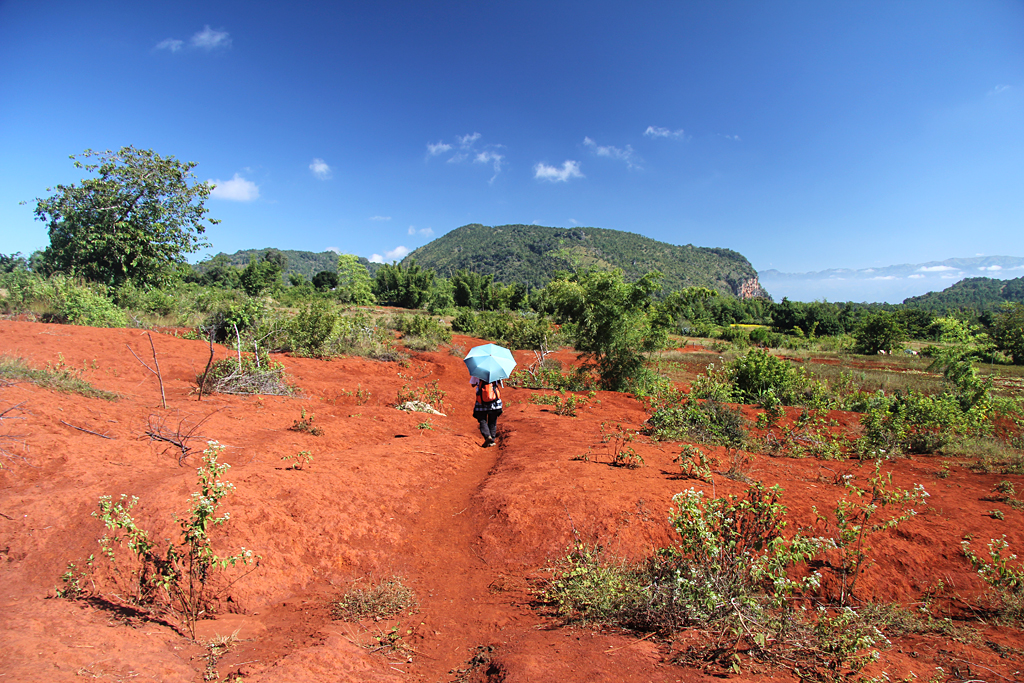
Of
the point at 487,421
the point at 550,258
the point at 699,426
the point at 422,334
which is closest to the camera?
the point at 487,421

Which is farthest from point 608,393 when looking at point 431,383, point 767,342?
point 767,342

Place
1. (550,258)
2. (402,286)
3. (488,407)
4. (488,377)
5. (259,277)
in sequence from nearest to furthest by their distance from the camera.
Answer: (488,377), (488,407), (259,277), (402,286), (550,258)

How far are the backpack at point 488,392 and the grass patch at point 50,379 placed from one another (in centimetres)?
548

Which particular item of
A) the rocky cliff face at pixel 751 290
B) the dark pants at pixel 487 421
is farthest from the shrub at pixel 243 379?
the rocky cliff face at pixel 751 290

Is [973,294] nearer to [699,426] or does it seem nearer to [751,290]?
[751,290]

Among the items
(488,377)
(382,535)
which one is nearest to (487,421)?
(488,377)

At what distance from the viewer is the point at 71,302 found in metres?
13.1

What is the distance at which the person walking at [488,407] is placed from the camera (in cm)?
658

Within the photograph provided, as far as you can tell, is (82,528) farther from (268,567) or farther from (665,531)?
(665,531)

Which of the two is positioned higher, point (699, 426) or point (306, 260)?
point (306, 260)


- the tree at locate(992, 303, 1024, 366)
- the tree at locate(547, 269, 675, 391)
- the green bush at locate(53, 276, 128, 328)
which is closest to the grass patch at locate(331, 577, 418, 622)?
the tree at locate(547, 269, 675, 391)

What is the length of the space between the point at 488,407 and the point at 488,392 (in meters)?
0.27

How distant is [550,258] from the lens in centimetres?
7375

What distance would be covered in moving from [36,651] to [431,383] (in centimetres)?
931
